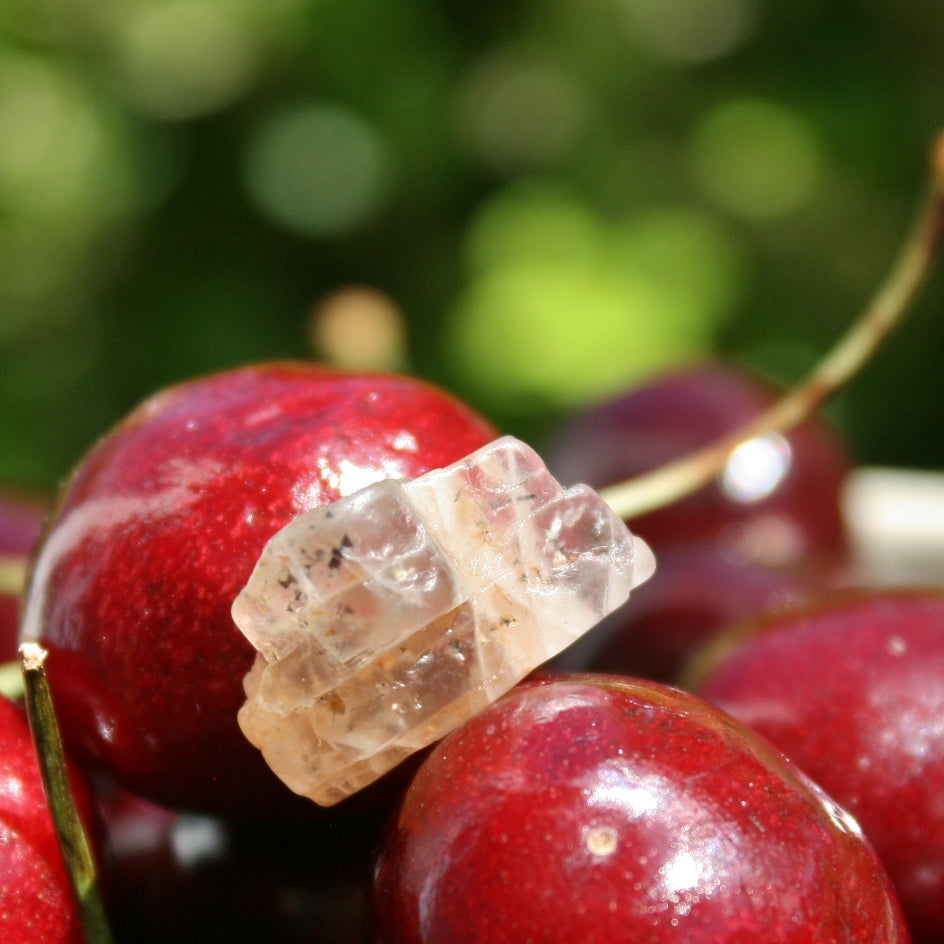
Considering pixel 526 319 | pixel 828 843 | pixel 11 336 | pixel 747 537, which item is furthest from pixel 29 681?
pixel 11 336

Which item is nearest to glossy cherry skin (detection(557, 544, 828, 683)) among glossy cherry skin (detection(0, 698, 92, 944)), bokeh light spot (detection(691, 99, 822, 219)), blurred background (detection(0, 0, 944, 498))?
glossy cherry skin (detection(0, 698, 92, 944))

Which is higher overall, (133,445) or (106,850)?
→ (133,445)

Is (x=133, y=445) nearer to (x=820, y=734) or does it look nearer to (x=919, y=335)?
(x=820, y=734)

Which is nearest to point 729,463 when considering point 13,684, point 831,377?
point 831,377

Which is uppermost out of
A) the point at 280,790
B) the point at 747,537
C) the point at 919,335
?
the point at 280,790

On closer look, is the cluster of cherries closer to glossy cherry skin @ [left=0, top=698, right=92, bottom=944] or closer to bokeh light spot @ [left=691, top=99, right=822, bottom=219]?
glossy cherry skin @ [left=0, top=698, right=92, bottom=944]

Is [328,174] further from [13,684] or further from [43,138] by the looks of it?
[13,684]
